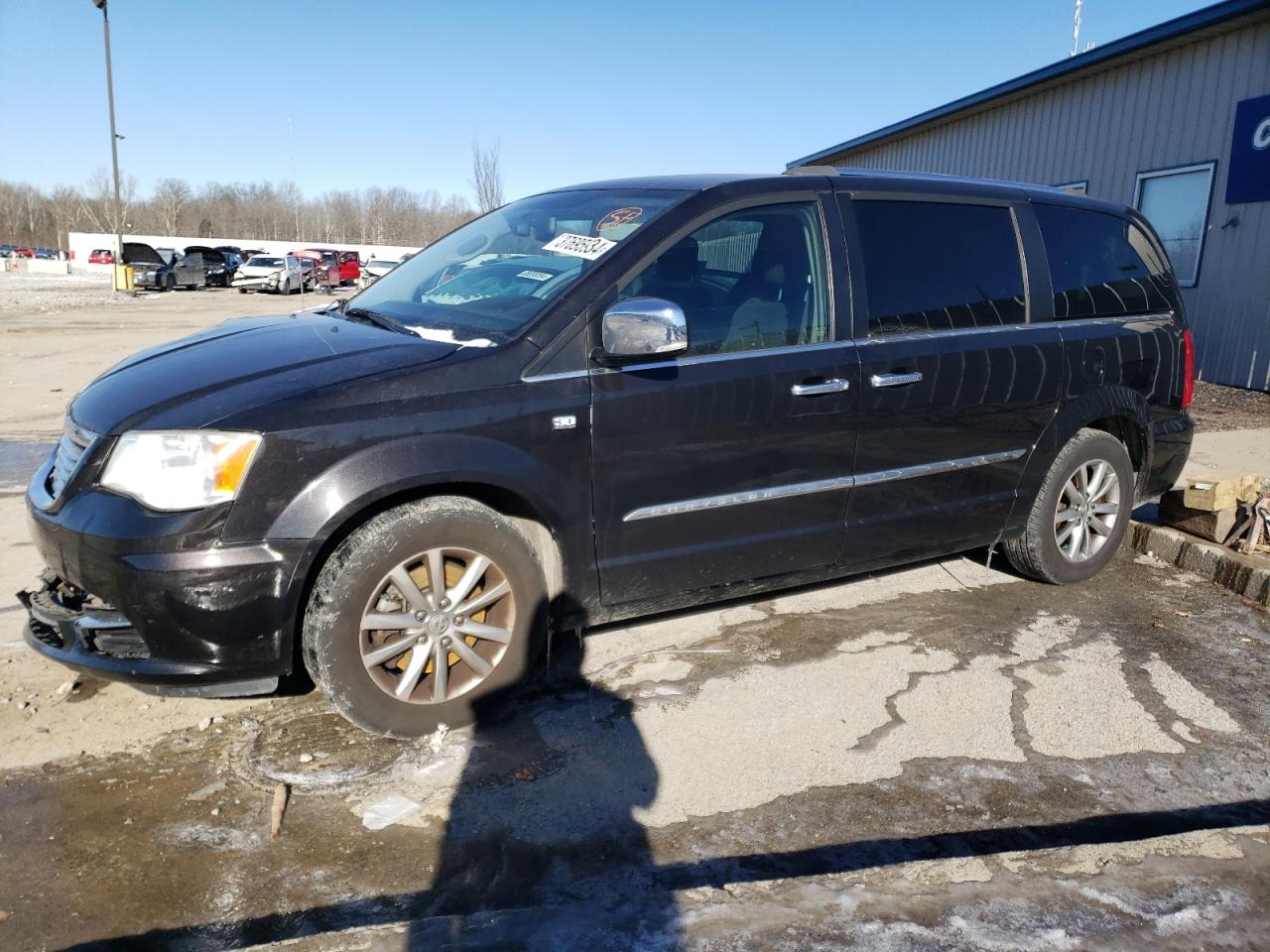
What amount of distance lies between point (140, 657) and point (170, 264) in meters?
40.4

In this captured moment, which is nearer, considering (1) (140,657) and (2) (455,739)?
(1) (140,657)

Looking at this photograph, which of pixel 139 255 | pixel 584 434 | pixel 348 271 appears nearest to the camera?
pixel 584 434

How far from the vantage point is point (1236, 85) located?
34.9ft

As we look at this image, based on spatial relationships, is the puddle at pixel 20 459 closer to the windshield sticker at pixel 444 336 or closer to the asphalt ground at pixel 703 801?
the asphalt ground at pixel 703 801

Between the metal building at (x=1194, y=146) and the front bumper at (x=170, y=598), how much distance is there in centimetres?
930

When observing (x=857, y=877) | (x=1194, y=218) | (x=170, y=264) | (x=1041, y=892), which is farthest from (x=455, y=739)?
(x=170, y=264)

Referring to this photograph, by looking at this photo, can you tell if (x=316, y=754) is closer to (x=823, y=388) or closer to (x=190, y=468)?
(x=190, y=468)

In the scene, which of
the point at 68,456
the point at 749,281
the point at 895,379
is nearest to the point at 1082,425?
the point at 895,379

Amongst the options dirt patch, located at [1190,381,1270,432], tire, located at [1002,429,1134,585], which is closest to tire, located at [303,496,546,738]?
tire, located at [1002,429,1134,585]

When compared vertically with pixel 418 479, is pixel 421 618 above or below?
below

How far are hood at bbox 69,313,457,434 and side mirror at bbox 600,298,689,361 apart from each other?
0.56 metres

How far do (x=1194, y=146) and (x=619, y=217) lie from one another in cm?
1055

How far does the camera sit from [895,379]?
12.9 ft

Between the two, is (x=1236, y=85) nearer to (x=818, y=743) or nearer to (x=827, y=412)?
(x=827, y=412)
